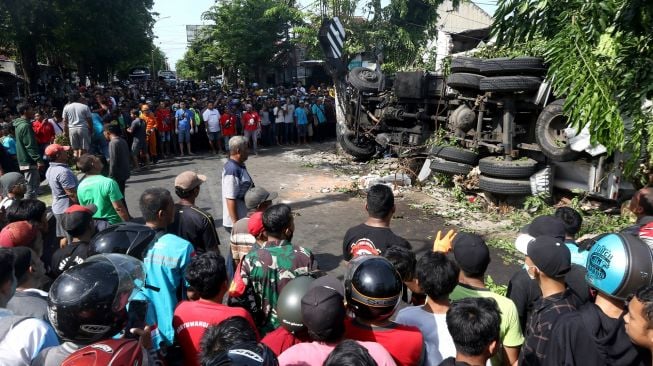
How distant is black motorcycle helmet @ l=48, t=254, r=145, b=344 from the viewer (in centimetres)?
170

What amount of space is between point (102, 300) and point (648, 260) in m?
2.25

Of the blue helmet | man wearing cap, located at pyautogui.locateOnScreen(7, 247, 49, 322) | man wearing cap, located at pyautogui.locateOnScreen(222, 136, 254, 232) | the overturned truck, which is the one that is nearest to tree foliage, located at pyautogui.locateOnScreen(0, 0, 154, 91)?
the overturned truck

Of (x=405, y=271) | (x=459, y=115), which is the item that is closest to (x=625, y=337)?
(x=405, y=271)

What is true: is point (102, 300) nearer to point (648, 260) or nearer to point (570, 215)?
point (648, 260)

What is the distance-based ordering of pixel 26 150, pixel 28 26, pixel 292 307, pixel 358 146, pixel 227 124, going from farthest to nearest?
pixel 28 26 → pixel 227 124 → pixel 358 146 → pixel 26 150 → pixel 292 307

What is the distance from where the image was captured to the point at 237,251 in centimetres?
395

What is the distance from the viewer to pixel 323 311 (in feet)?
6.67

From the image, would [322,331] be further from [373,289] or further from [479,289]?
[479,289]

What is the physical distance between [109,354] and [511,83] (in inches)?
276

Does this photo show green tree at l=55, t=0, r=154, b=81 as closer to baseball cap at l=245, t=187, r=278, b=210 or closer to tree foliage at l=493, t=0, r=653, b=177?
baseball cap at l=245, t=187, r=278, b=210

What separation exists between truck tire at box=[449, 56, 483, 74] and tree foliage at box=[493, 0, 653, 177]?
444 cm

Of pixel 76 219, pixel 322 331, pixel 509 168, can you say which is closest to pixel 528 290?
pixel 322 331

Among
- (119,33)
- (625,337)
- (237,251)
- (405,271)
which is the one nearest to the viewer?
(625,337)

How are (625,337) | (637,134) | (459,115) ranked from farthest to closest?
1. (459,115)
2. (637,134)
3. (625,337)
